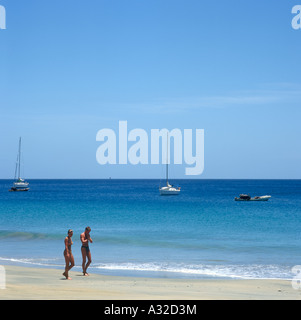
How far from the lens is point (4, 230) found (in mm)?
39594

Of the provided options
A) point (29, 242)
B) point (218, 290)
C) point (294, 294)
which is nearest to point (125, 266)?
point (218, 290)

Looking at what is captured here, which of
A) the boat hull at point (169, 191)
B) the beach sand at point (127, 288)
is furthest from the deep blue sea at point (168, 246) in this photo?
the boat hull at point (169, 191)

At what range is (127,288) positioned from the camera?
52.4ft

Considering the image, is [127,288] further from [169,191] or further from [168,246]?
[169,191]

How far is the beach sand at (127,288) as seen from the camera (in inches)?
539

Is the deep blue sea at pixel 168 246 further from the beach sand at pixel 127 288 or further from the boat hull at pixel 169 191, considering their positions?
the boat hull at pixel 169 191

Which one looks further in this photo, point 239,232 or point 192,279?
point 239,232

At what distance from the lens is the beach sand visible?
1369 cm

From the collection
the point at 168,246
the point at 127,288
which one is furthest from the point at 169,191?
the point at 127,288

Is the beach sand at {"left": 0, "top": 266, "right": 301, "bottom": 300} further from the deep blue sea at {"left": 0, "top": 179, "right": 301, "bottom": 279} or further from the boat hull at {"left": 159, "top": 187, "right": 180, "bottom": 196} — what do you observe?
the boat hull at {"left": 159, "top": 187, "right": 180, "bottom": 196}
